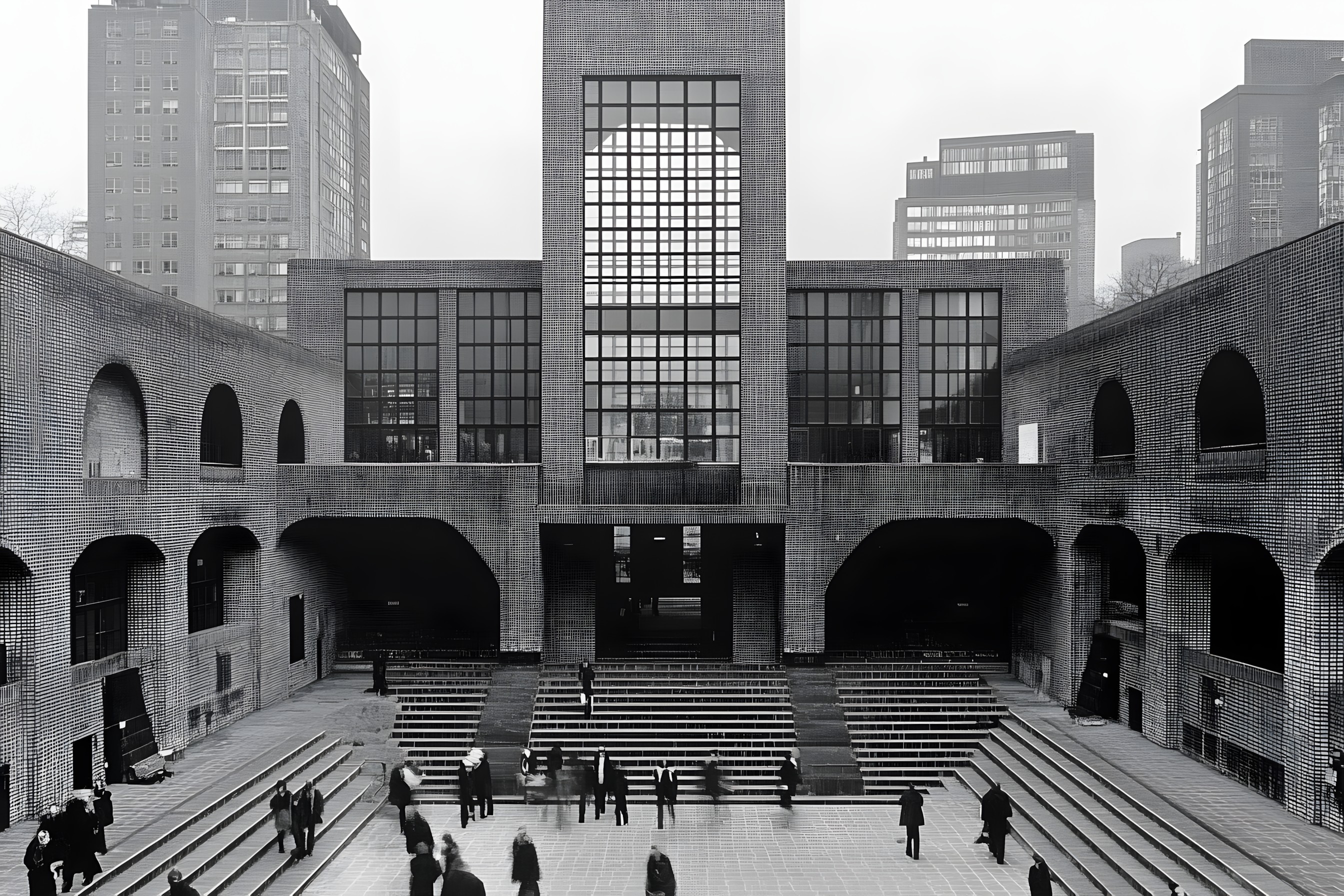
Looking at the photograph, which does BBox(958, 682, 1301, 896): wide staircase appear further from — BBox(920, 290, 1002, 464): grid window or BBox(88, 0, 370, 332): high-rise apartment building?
BBox(88, 0, 370, 332): high-rise apartment building

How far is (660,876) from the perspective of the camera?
11883mm

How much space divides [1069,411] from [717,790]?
Answer: 1466 cm

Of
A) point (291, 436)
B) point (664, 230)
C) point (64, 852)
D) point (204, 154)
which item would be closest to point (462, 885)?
point (64, 852)

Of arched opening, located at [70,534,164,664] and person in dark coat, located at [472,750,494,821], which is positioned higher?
arched opening, located at [70,534,164,664]

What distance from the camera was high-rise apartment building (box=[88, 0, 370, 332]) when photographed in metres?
79.2

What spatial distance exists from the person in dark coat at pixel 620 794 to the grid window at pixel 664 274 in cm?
1040

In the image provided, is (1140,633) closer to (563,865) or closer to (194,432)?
(563,865)

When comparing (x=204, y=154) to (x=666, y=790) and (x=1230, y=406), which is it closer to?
(x=666, y=790)

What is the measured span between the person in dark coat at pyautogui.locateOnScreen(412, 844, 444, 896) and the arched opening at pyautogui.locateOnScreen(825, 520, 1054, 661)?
18860 millimetres

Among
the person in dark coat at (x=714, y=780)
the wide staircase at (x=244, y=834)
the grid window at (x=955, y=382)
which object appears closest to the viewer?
the wide staircase at (x=244, y=834)

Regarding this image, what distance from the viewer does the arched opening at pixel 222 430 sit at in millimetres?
23281

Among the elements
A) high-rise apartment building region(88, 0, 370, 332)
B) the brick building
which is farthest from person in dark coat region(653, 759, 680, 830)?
high-rise apartment building region(88, 0, 370, 332)

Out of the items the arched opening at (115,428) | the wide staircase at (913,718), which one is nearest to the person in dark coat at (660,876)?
the wide staircase at (913,718)

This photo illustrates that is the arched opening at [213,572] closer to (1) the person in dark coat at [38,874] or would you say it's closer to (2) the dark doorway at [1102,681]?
(1) the person in dark coat at [38,874]
